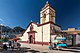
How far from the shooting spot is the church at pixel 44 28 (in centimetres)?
4012

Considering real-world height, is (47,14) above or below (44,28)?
above

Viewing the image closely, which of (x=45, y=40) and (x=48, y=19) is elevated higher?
(x=48, y=19)

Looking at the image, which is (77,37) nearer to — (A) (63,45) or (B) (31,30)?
(A) (63,45)

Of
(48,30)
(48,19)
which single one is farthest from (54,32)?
(48,19)

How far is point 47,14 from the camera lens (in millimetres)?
42469

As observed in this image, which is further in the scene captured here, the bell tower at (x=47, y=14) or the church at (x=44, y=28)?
the bell tower at (x=47, y=14)

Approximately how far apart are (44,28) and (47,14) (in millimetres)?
3757

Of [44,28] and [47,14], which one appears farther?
[47,14]

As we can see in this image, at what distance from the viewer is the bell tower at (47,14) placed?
42094 mm

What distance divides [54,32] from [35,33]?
8.02 metres

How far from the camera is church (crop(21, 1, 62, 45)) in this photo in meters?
40.1

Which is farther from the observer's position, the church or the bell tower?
the bell tower

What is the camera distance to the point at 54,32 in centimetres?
3950

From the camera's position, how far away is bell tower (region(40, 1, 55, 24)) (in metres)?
42.1
